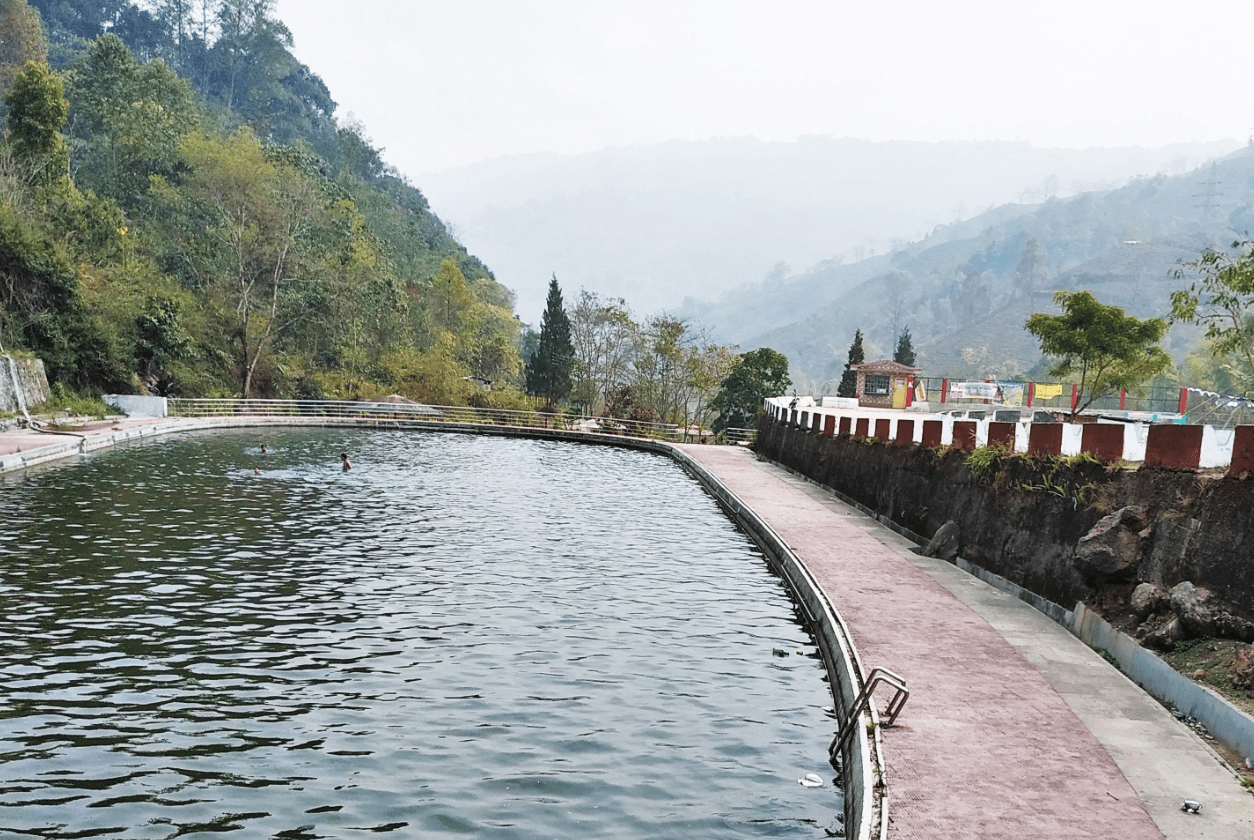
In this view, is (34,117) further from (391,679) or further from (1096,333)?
(391,679)

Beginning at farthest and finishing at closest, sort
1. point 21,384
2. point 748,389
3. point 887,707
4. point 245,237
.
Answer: point 245,237 < point 748,389 < point 21,384 < point 887,707

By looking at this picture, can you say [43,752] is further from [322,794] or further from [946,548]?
[946,548]

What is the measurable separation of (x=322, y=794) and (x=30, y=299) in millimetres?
44006

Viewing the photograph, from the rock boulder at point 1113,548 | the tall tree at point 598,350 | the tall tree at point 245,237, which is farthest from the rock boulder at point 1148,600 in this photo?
the tall tree at point 598,350

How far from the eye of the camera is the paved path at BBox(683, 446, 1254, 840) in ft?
21.7

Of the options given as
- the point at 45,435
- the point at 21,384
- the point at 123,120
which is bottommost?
the point at 45,435

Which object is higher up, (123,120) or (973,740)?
(123,120)

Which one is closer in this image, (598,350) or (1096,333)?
(1096,333)

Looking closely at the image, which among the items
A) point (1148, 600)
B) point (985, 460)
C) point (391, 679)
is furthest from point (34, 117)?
point (1148, 600)

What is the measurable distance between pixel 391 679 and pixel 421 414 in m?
47.8

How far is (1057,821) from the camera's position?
21.6 ft

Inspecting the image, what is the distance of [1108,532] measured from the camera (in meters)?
11.4

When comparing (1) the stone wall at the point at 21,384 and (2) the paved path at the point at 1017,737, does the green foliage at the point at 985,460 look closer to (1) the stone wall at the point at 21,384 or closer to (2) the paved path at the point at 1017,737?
(2) the paved path at the point at 1017,737

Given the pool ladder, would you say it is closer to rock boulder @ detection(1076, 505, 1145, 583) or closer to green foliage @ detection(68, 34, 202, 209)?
rock boulder @ detection(1076, 505, 1145, 583)
